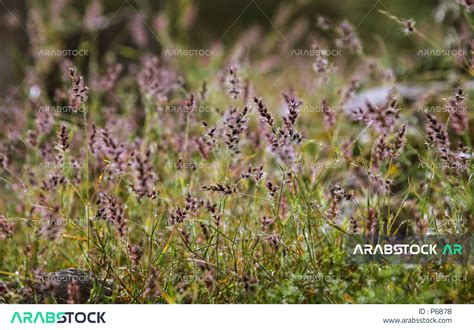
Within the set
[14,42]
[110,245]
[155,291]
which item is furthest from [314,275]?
[14,42]

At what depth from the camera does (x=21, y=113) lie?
330cm

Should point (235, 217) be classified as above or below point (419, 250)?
above

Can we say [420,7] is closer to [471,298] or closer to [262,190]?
[262,190]
